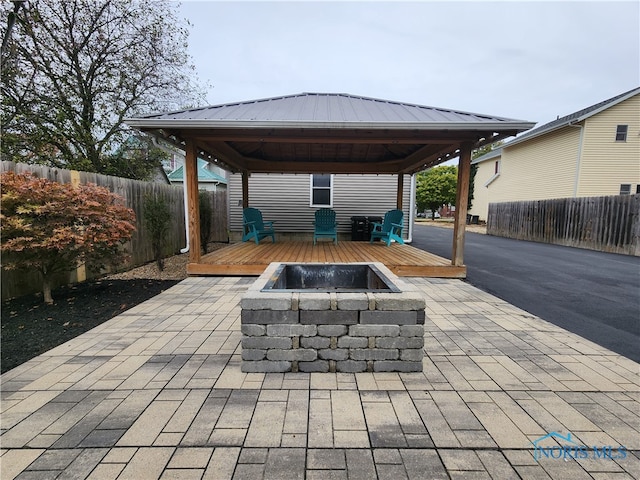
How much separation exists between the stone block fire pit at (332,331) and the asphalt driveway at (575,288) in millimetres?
2132

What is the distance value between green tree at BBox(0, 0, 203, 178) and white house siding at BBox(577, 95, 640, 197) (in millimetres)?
16174

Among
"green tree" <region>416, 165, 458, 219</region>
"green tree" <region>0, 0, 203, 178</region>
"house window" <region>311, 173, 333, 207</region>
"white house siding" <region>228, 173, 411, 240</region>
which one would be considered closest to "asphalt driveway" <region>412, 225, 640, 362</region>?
"white house siding" <region>228, 173, 411, 240</region>

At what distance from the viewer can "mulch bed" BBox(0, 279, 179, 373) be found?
8.48 ft

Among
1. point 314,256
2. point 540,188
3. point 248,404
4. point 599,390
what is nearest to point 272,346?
point 248,404

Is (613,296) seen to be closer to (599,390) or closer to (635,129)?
(599,390)

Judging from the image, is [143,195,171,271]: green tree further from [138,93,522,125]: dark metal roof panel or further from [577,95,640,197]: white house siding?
[577,95,640,197]: white house siding

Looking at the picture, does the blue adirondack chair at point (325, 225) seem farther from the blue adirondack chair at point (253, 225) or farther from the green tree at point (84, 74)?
the green tree at point (84, 74)

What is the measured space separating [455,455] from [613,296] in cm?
467

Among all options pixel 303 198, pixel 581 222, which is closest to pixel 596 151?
pixel 581 222

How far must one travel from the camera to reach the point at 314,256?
6.08 metres

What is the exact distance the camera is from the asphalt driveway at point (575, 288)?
125 inches

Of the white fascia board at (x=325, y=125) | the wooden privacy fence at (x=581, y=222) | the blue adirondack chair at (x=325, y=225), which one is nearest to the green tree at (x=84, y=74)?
the white fascia board at (x=325, y=125)

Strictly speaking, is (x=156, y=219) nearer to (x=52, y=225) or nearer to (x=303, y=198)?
(x=52, y=225)

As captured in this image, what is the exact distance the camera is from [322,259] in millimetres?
5762
